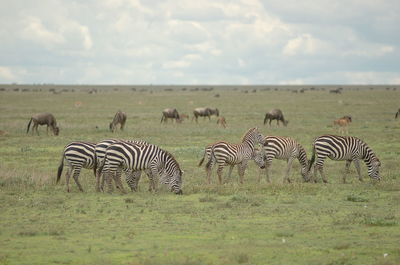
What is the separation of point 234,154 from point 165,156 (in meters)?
2.36

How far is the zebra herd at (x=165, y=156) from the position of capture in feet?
52.3

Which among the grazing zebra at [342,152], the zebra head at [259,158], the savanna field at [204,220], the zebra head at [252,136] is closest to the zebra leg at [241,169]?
the savanna field at [204,220]

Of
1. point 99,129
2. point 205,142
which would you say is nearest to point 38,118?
point 99,129

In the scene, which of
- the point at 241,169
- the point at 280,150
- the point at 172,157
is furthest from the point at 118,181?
the point at 280,150

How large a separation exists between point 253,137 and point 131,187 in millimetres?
4198

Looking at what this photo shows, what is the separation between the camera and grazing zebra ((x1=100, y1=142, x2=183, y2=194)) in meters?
15.8

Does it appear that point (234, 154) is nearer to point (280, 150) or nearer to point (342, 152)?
point (280, 150)

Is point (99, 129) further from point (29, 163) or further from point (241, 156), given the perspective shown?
point (241, 156)

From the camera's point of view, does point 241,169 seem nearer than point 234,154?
No

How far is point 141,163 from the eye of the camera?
1595 centimetres

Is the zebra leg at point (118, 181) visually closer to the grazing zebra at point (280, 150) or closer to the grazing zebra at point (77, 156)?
the grazing zebra at point (77, 156)

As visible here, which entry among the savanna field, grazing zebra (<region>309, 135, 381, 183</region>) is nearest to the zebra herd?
grazing zebra (<region>309, 135, 381, 183</region>)

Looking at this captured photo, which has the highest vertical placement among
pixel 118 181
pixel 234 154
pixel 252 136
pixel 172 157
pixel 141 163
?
pixel 252 136

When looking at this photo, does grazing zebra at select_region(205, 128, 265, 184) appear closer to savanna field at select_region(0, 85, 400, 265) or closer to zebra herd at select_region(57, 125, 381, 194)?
zebra herd at select_region(57, 125, 381, 194)
